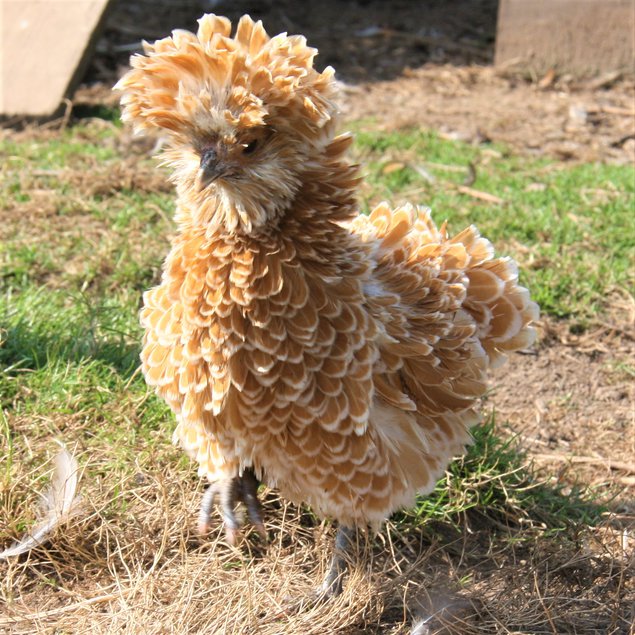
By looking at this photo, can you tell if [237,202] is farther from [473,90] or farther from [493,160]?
[473,90]

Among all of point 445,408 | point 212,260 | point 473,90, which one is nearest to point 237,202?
point 212,260

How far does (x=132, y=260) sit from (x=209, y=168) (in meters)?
2.73

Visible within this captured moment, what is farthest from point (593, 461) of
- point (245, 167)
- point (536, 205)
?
point (245, 167)

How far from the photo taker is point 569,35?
852 centimetres

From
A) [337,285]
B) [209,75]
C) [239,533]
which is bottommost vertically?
[239,533]

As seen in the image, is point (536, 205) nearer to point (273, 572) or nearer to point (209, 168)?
point (273, 572)

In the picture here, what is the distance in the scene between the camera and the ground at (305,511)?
10.6 ft

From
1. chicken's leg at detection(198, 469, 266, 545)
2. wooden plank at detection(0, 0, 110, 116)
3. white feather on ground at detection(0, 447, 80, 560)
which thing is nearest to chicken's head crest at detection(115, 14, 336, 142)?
Result: chicken's leg at detection(198, 469, 266, 545)

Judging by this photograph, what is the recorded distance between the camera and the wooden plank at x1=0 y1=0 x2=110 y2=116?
739 centimetres

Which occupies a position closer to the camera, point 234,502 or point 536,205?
point 234,502

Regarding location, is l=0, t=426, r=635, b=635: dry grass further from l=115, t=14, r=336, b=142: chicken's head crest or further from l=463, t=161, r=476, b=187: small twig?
l=463, t=161, r=476, b=187: small twig

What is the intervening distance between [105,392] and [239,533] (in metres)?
1.03

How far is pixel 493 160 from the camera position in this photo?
7.03 metres

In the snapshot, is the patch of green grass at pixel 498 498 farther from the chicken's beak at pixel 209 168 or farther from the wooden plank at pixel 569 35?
the wooden plank at pixel 569 35
